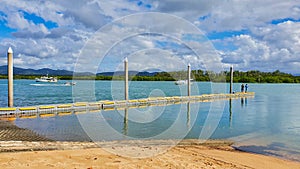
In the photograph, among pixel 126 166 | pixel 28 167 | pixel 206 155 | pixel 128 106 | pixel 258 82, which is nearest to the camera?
pixel 28 167

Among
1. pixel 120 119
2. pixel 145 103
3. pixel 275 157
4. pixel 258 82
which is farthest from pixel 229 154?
pixel 258 82

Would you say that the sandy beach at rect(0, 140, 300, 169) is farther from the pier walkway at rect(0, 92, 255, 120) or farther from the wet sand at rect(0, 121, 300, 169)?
the pier walkway at rect(0, 92, 255, 120)

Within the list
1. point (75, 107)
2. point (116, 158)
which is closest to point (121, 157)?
point (116, 158)

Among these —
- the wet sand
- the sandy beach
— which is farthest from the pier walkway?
the sandy beach

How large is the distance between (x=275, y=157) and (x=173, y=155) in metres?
3.70

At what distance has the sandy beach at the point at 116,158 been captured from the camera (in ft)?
20.3

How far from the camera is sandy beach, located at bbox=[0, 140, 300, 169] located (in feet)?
20.3

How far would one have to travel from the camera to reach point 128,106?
902 inches

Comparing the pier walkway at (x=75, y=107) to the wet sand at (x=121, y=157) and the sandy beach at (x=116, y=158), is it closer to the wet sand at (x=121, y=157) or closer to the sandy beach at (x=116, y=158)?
the wet sand at (x=121, y=157)

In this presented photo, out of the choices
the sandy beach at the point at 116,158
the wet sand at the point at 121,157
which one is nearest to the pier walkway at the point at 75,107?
the wet sand at the point at 121,157

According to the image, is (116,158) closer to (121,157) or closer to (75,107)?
(121,157)

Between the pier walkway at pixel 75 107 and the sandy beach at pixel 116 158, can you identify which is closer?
the sandy beach at pixel 116 158

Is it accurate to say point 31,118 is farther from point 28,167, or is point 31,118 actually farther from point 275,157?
point 275,157

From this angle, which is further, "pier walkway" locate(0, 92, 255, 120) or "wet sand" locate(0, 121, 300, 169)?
"pier walkway" locate(0, 92, 255, 120)
